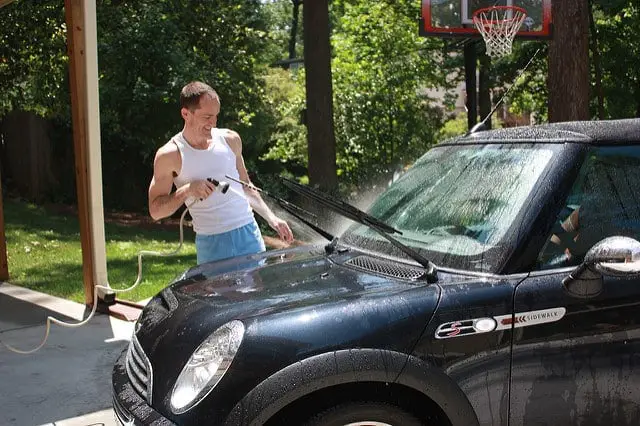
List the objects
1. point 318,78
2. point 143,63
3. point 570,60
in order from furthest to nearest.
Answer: point 143,63, point 318,78, point 570,60

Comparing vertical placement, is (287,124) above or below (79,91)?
below

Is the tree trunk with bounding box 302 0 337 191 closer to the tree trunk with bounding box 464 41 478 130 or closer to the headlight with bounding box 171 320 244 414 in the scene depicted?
the tree trunk with bounding box 464 41 478 130

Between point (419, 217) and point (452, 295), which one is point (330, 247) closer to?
point (419, 217)

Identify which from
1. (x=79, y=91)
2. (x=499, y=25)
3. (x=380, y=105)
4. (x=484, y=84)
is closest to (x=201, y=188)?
(x=79, y=91)

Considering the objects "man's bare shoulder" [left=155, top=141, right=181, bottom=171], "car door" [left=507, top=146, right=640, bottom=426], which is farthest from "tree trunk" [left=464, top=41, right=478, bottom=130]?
"car door" [left=507, top=146, right=640, bottom=426]

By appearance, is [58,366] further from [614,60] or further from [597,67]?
[614,60]

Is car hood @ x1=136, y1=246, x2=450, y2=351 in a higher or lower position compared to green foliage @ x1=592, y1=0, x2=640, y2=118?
lower

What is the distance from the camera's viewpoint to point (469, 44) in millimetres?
11656

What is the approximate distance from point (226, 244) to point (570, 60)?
198 inches

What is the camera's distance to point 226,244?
439 centimetres

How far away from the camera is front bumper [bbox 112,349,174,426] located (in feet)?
8.35

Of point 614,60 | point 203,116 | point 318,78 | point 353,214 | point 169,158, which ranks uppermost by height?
point 614,60

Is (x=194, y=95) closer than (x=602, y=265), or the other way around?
(x=602, y=265)

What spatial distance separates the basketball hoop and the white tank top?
5541mm
